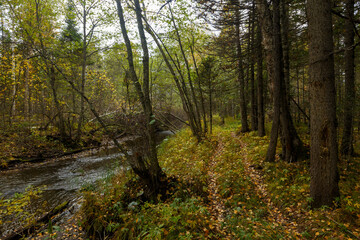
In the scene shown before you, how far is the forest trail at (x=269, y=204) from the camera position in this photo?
3698 millimetres

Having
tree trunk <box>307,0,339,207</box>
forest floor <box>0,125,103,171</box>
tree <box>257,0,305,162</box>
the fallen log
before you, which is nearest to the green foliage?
the fallen log

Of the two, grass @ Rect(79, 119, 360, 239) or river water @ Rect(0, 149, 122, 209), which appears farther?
river water @ Rect(0, 149, 122, 209)

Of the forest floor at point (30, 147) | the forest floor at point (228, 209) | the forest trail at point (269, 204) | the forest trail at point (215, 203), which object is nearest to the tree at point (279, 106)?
the forest floor at point (228, 209)

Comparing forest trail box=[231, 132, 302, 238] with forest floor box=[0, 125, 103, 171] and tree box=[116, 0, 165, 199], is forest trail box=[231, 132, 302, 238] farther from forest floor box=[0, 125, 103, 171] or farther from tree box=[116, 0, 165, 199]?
forest floor box=[0, 125, 103, 171]

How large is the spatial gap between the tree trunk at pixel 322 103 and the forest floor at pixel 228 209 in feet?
1.71

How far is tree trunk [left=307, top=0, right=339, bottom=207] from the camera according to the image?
3.54 meters

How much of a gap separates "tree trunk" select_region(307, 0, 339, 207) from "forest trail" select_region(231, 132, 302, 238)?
0.74m

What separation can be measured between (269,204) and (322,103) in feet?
9.49

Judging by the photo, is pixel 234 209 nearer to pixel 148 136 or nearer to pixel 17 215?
pixel 148 136

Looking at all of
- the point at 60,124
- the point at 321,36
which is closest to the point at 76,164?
the point at 60,124

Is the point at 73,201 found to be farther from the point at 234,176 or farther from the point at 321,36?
the point at 321,36

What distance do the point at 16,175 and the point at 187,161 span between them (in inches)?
339

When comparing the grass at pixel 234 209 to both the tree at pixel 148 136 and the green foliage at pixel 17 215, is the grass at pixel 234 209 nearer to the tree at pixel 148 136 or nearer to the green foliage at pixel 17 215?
the tree at pixel 148 136

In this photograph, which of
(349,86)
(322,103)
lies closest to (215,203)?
(322,103)
